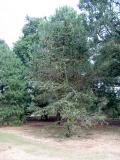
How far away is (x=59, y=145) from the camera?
1577 centimetres

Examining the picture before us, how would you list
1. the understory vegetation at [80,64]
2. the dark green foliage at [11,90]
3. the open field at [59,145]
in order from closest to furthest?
the open field at [59,145] → the understory vegetation at [80,64] → the dark green foliage at [11,90]

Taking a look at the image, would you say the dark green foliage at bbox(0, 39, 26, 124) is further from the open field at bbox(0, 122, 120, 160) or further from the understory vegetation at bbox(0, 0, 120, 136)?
the understory vegetation at bbox(0, 0, 120, 136)

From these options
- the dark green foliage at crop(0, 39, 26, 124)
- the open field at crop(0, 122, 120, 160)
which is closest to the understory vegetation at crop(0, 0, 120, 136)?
the open field at crop(0, 122, 120, 160)

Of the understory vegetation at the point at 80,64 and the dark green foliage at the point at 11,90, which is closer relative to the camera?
the understory vegetation at the point at 80,64

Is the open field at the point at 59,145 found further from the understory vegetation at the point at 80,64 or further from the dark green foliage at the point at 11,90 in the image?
the dark green foliage at the point at 11,90

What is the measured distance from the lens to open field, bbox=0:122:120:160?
42.3 ft

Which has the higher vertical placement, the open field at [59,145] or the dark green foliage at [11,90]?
the dark green foliage at [11,90]

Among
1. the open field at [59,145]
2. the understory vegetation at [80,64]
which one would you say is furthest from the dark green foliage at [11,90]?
the understory vegetation at [80,64]

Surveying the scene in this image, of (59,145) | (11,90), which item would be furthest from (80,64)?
(11,90)

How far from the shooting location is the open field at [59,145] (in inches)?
508

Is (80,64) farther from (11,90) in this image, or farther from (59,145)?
(11,90)

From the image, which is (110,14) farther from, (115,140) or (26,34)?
(26,34)

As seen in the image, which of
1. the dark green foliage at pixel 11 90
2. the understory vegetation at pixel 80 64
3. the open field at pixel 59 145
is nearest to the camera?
the open field at pixel 59 145

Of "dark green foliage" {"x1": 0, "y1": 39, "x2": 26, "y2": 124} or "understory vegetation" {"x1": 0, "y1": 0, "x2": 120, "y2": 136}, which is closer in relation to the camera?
"understory vegetation" {"x1": 0, "y1": 0, "x2": 120, "y2": 136}
